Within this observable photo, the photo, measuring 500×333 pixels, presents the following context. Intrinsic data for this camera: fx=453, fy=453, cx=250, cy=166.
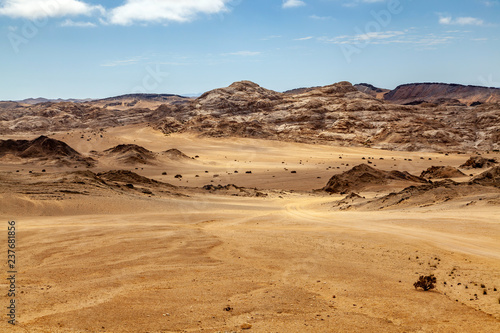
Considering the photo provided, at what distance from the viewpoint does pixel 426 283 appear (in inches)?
306

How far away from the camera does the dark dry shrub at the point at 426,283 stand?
7.75 metres

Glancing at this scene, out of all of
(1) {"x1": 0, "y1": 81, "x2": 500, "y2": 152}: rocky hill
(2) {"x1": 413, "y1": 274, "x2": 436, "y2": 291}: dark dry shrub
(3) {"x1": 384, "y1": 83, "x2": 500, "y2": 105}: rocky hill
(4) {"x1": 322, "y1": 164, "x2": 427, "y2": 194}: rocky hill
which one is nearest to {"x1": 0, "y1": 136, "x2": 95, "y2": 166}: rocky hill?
(4) {"x1": 322, "y1": 164, "x2": 427, "y2": 194}: rocky hill

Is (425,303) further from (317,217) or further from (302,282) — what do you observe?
(317,217)

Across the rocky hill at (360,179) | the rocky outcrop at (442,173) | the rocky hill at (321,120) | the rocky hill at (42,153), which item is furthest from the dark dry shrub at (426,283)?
the rocky hill at (321,120)

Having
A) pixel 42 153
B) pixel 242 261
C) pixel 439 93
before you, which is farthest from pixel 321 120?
pixel 439 93

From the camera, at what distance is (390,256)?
33.2 feet

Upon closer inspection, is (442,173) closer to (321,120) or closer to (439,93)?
(321,120)

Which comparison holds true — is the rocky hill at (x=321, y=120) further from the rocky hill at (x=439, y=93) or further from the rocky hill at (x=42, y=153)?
the rocky hill at (x=439, y=93)

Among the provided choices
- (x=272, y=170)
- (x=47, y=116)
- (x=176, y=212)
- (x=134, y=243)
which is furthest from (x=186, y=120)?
(x=134, y=243)

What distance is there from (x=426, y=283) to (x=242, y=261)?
145 inches

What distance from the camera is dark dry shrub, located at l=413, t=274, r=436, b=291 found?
7748 millimetres

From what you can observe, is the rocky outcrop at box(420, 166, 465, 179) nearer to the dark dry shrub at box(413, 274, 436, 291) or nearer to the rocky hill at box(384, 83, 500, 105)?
the dark dry shrub at box(413, 274, 436, 291)

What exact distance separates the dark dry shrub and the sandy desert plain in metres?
0.19

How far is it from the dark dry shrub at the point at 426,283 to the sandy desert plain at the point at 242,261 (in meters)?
0.19
